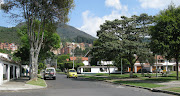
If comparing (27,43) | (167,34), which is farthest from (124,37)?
(27,43)

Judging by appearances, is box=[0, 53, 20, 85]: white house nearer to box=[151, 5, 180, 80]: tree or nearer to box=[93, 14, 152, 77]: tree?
box=[93, 14, 152, 77]: tree

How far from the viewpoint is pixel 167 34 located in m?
25.5

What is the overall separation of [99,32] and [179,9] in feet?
46.9

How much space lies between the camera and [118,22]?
117 ft

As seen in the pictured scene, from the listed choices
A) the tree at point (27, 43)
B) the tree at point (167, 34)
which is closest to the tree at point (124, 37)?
the tree at point (167, 34)

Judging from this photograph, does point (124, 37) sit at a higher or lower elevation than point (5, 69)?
higher

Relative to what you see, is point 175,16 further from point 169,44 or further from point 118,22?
point 118,22

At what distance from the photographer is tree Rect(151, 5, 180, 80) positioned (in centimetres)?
2508

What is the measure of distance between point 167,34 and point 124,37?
9.72 metres

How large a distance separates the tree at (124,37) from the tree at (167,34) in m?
6.60

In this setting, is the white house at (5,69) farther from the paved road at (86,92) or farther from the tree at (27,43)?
the tree at (27,43)

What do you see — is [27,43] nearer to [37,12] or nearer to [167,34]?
[37,12]

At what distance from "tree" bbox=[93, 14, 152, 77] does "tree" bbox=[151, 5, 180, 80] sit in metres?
6.60

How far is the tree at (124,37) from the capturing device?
108 feet
